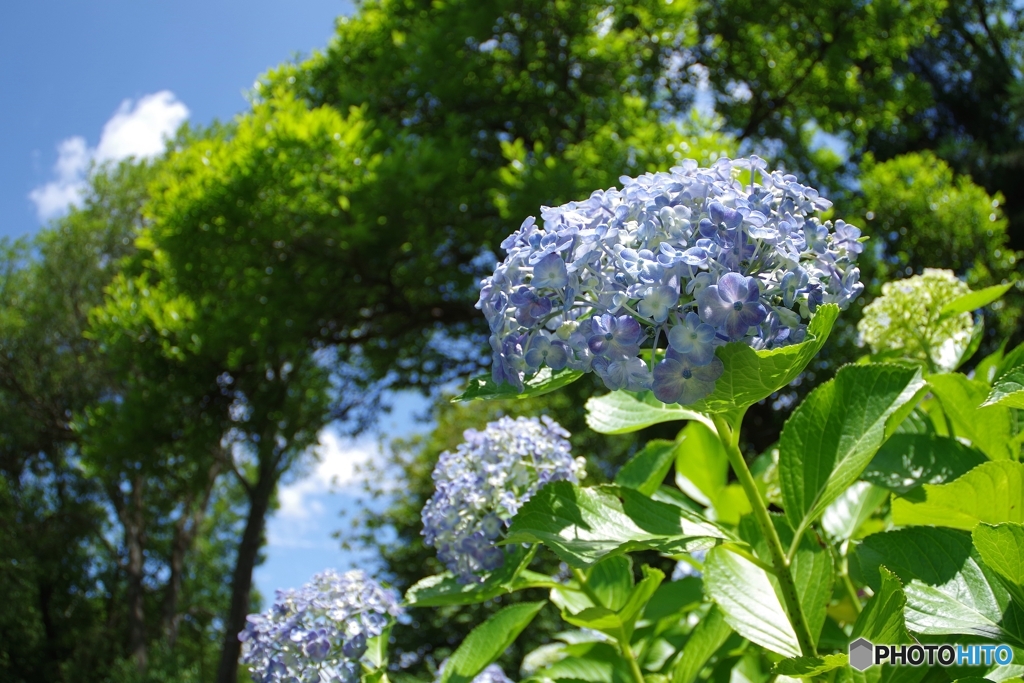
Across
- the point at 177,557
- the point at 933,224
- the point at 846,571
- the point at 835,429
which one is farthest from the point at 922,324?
the point at 177,557

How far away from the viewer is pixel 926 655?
0.74 m

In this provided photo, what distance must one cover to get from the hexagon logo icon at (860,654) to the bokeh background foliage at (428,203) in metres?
4.49

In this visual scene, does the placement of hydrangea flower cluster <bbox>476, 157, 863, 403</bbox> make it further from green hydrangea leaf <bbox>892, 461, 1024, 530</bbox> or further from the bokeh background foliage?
the bokeh background foliage

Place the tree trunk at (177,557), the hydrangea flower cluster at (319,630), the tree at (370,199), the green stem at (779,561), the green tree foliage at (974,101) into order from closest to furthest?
the green stem at (779,561), the hydrangea flower cluster at (319,630), the tree at (370,199), the green tree foliage at (974,101), the tree trunk at (177,557)

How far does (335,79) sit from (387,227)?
9.73 feet

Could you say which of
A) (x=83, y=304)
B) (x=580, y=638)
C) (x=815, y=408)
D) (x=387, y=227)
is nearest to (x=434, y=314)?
(x=387, y=227)

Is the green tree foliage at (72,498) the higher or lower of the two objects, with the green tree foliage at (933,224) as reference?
higher

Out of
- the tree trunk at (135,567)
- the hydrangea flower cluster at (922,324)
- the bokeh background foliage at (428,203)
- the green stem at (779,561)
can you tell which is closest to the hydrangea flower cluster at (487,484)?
the green stem at (779,561)

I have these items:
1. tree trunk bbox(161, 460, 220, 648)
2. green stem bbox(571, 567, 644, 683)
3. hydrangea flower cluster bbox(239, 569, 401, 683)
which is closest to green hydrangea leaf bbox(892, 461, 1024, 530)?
green stem bbox(571, 567, 644, 683)

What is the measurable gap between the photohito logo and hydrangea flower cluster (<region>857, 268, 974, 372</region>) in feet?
2.03

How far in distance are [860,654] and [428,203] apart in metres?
6.45

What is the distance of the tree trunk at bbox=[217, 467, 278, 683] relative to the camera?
784 cm

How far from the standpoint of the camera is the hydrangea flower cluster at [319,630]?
1108 mm

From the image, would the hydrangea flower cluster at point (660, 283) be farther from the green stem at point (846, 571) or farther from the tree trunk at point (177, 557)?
the tree trunk at point (177, 557)
